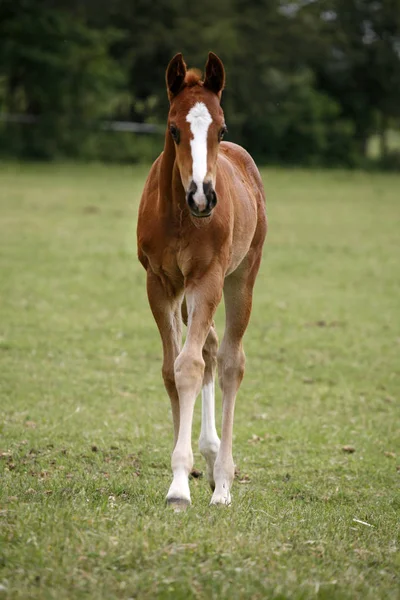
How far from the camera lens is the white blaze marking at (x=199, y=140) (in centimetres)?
499

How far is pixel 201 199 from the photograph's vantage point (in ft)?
16.2

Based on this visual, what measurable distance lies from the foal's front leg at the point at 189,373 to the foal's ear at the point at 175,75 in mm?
1087

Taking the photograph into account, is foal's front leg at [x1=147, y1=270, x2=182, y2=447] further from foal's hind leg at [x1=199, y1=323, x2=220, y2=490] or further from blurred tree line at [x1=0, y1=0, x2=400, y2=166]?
blurred tree line at [x1=0, y1=0, x2=400, y2=166]

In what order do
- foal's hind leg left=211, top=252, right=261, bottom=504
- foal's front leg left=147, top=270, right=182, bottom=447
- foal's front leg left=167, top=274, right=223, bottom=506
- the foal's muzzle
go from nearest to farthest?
the foal's muzzle, foal's front leg left=167, top=274, right=223, bottom=506, foal's front leg left=147, top=270, right=182, bottom=447, foal's hind leg left=211, top=252, right=261, bottom=504

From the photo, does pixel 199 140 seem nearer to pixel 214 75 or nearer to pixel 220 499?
pixel 214 75

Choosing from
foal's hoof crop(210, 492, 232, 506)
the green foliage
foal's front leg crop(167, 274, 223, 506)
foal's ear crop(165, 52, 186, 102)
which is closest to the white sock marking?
foal's hoof crop(210, 492, 232, 506)

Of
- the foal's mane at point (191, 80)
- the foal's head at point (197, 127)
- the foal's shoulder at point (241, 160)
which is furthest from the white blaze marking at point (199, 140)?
the foal's shoulder at point (241, 160)

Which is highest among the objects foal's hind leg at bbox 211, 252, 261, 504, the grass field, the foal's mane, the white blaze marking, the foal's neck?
the foal's mane

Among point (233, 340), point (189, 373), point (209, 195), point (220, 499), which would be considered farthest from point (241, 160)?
point (220, 499)

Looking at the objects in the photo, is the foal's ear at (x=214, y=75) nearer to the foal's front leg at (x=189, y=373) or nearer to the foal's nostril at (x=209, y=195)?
the foal's nostril at (x=209, y=195)

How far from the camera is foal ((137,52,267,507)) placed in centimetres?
514

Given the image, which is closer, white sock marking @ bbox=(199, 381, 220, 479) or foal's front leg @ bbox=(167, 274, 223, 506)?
foal's front leg @ bbox=(167, 274, 223, 506)

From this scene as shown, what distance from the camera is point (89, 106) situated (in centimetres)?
3988

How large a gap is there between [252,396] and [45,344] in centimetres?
275
